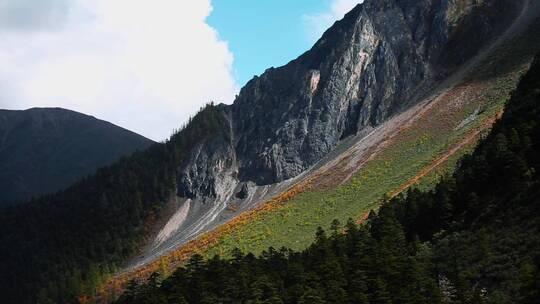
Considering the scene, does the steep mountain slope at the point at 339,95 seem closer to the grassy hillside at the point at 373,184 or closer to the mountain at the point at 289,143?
the mountain at the point at 289,143

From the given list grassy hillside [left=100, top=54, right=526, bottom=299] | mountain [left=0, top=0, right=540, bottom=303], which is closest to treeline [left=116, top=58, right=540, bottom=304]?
grassy hillside [left=100, top=54, right=526, bottom=299]

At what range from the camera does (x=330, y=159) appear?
148 metres

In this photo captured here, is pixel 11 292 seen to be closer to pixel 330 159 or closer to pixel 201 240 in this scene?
pixel 201 240

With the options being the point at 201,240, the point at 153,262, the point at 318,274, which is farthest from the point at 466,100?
the point at 318,274

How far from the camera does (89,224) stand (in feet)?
524

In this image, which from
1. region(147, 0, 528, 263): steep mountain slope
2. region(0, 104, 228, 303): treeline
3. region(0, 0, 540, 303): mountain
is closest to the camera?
region(0, 0, 540, 303): mountain

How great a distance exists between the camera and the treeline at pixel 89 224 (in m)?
144

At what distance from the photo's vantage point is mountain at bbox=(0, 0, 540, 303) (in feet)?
422

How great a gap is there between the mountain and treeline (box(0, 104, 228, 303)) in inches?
15.1

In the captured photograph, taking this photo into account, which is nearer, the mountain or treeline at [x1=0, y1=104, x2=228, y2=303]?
the mountain

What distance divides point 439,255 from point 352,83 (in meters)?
113

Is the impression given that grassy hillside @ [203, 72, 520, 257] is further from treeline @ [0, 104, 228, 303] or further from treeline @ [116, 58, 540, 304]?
treeline @ [0, 104, 228, 303]

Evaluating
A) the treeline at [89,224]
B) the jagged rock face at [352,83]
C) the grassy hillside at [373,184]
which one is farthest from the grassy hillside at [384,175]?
the treeline at [89,224]

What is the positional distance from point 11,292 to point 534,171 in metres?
127
